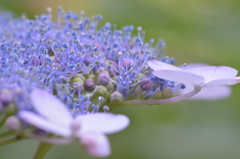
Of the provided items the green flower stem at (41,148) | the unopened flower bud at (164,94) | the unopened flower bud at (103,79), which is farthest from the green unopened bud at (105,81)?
the green flower stem at (41,148)

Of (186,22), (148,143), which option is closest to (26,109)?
(148,143)

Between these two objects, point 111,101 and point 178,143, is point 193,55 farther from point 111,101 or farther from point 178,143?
point 111,101

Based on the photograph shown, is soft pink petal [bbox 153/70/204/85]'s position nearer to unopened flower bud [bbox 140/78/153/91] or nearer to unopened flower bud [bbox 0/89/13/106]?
unopened flower bud [bbox 140/78/153/91]

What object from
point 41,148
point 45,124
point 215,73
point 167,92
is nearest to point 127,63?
point 167,92

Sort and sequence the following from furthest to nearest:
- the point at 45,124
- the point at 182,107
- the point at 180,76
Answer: the point at 182,107, the point at 180,76, the point at 45,124

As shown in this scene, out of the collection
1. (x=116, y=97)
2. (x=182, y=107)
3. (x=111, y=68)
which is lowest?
(x=116, y=97)

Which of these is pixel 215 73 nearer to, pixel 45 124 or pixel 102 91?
pixel 102 91
